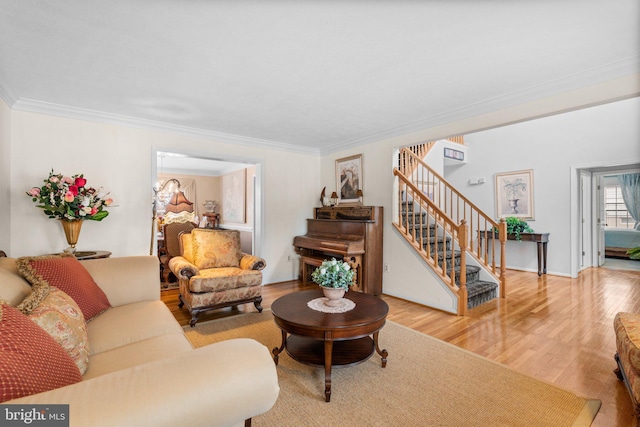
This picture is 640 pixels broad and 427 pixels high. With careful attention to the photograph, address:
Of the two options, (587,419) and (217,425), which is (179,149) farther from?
(587,419)

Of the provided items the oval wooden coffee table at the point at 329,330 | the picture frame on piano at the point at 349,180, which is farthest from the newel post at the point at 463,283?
the picture frame on piano at the point at 349,180

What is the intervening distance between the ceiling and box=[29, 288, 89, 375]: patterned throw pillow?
1.69 metres

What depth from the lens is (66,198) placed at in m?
2.89

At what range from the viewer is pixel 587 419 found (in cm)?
172

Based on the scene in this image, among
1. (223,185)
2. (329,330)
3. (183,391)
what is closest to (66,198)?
(329,330)

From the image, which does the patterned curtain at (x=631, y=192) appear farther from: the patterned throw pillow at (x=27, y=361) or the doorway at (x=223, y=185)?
Answer: the patterned throw pillow at (x=27, y=361)

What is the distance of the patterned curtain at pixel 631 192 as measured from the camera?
6891mm

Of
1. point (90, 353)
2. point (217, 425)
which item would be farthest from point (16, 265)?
point (217, 425)

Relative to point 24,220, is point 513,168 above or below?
above

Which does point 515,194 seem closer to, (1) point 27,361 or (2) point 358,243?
(2) point 358,243

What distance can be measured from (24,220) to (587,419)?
520 centimetres

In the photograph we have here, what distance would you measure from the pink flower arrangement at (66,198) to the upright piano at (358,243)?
2925 millimetres

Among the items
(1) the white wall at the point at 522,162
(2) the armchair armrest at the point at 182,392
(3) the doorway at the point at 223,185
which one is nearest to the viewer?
(2) the armchair armrest at the point at 182,392

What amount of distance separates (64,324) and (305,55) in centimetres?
225
